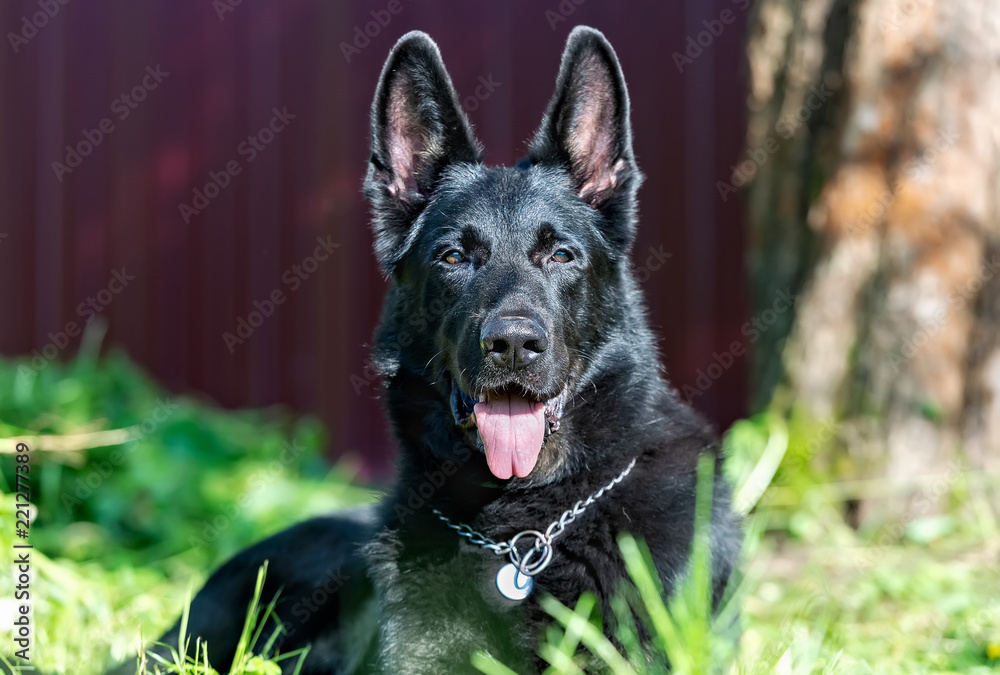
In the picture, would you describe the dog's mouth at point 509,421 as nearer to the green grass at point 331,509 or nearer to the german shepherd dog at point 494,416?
the german shepherd dog at point 494,416

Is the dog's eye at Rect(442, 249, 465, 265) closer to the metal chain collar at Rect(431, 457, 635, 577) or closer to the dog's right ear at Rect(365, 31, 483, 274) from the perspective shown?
the dog's right ear at Rect(365, 31, 483, 274)

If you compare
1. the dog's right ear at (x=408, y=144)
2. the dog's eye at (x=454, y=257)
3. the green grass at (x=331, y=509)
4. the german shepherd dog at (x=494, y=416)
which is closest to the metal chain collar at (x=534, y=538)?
the german shepherd dog at (x=494, y=416)

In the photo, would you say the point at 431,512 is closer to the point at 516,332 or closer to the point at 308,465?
the point at 516,332

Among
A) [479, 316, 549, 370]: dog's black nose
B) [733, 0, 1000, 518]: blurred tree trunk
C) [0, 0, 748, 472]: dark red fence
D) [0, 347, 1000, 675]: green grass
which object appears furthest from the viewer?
[0, 0, 748, 472]: dark red fence

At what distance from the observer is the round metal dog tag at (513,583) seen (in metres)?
2.55

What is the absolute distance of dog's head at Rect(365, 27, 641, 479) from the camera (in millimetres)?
2680

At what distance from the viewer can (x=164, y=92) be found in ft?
21.0

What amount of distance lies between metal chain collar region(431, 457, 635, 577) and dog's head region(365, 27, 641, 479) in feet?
0.69

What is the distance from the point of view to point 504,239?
116 inches

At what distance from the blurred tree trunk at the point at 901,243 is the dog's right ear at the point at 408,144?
214 centimetres

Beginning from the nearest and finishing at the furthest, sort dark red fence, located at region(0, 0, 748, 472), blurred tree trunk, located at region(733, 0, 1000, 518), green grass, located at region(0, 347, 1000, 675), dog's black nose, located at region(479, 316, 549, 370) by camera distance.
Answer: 1. green grass, located at region(0, 347, 1000, 675)
2. dog's black nose, located at region(479, 316, 549, 370)
3. blurred tree trunk, located at region(733, 0, 1000, 518)
4. dark red fence, located at region(0, 0, 748, 472)

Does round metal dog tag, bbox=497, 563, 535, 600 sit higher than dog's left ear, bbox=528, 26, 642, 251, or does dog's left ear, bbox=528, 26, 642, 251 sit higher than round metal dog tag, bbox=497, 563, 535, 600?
dog's left ear, bbox=528, 26, 642, 251

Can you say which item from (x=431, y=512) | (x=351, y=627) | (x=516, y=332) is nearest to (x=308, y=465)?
(x=351, y=627)

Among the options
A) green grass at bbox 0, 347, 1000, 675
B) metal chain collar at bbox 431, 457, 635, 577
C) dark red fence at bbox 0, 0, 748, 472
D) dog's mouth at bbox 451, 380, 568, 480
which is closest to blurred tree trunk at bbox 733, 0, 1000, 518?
green grass at bbox 0, 347, 1000, 675
